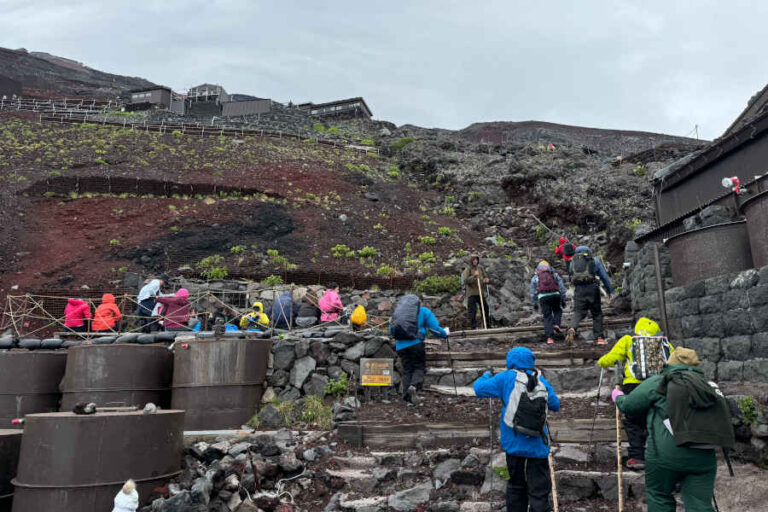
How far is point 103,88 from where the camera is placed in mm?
77375

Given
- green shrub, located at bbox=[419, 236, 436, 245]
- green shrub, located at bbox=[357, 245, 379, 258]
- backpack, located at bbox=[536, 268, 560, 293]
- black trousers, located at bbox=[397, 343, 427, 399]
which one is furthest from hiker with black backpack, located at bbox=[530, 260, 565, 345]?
green shrub, located at bbox=[419, 236, 436, 245]

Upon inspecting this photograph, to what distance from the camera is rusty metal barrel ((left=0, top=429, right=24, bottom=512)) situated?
7863 millimetres

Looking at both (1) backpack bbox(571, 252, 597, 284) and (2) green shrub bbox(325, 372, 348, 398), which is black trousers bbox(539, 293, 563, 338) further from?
(2) green shrub bbox(325, 372, 348, 398)

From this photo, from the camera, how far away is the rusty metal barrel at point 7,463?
7.86 meters

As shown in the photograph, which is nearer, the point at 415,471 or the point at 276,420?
the point at 415,471

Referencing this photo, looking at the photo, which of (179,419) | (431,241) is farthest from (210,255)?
(179,419)

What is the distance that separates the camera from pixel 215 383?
960cm

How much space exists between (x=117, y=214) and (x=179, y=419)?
20.8 metres

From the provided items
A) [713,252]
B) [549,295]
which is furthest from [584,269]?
Answer: [713,252]

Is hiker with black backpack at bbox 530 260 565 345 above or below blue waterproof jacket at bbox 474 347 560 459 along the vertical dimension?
above

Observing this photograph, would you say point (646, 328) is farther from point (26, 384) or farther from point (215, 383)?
point (26, 384)

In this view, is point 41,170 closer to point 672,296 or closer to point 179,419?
point 179,419

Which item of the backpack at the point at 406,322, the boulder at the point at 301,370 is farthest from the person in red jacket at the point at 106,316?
the backpack at the point at 406,322

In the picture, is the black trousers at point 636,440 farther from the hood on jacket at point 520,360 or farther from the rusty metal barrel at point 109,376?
the rusty metal barrel at point 109,376
